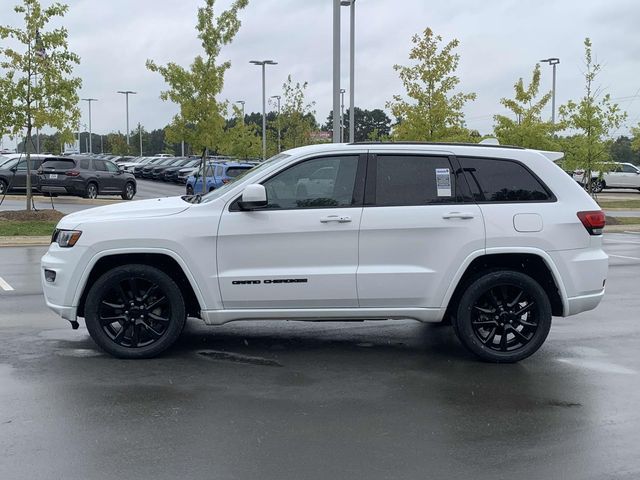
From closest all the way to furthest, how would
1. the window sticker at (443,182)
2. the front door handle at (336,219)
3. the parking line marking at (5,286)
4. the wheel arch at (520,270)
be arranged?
1. the front door handle at (336,219)
2. the wheel arch at (520,270)
3. the window sticker at (443,182)
4. the parking line marking at (5,286)

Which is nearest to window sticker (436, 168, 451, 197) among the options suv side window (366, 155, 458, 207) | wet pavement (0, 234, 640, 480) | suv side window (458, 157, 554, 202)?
suv side window (366, 155, 458, 207)

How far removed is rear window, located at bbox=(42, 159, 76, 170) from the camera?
31.3 m

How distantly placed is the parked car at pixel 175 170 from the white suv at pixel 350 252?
4172 centimetres

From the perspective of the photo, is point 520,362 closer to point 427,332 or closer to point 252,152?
point 427,332

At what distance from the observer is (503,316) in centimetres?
723

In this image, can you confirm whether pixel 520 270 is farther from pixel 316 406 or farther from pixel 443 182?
pixel 316 406

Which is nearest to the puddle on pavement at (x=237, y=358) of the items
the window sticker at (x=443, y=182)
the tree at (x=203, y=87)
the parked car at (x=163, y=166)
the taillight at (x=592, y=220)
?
the window sticker at (x=443, y=182)

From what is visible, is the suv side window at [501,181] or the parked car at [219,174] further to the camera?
the parked car at [219,174]

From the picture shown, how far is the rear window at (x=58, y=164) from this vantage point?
31.3 meters

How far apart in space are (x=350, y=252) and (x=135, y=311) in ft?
6.26

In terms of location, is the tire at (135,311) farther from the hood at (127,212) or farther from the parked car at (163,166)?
the parked car at (163,166)

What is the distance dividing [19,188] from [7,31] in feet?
44.1

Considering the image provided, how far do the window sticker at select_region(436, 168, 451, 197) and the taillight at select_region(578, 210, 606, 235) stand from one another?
3.79 feet

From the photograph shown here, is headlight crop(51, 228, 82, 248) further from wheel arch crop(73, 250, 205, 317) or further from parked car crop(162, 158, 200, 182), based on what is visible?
parked car crop(162, 158, 200, 182)
